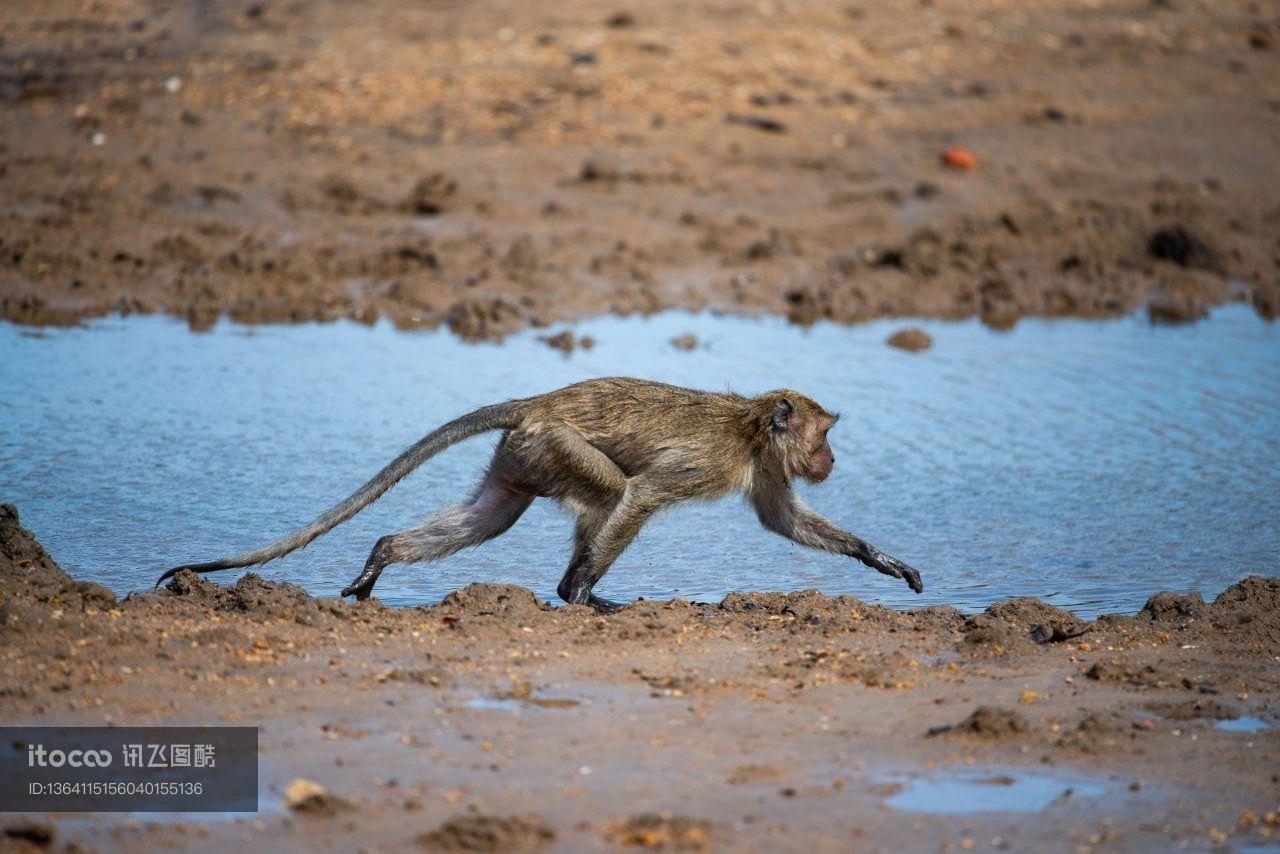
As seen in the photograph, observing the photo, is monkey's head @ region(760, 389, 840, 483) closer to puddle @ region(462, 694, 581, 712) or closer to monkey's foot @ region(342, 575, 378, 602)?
monkey's foot @ region(342, 575, 378, 602)

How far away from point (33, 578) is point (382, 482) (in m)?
1.53

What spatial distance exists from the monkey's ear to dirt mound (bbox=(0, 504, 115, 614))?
3196mm

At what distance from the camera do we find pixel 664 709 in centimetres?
550

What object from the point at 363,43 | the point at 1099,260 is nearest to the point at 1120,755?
the point at 1099,260

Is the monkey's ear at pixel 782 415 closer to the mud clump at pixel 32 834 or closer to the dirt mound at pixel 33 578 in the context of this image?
the dirt mound at pixel 33 578

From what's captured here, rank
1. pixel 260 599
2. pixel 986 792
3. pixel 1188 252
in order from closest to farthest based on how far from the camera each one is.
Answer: pixel 986 792 → pixel 260 599 → pixel 1188 252

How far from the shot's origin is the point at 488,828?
14.3 feet

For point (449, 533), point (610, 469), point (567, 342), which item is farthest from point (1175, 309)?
point (449, 533)

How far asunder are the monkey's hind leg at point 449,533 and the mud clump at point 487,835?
9.10 ft

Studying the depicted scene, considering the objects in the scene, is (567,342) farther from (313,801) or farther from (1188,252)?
(313,801)

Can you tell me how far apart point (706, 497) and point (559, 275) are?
21.4ft

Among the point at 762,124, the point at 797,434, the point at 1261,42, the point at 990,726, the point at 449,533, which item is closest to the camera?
the point at 990,726

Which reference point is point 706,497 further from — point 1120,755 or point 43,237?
point 43,237

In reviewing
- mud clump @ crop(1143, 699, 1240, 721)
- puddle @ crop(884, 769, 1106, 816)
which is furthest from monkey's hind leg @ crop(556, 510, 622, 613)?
mud clump @ crop(1143, 699, 1240, 721)
